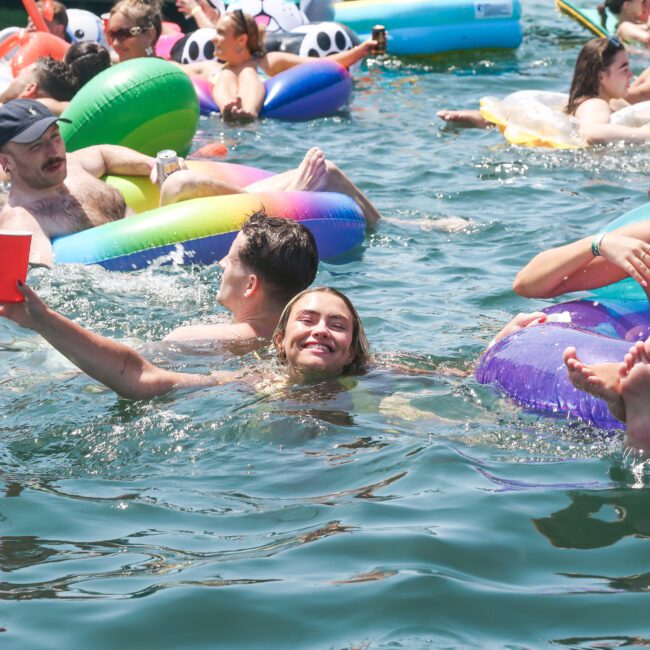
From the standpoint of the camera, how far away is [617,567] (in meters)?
3.24

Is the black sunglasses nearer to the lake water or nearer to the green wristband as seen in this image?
the lake water

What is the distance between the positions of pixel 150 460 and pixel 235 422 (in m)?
0.40

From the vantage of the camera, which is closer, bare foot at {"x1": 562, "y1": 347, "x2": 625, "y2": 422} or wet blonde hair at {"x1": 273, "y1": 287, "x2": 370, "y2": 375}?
bare foot at {"x1": 562, "y1": 347, "x2": 625, "y2": 422}

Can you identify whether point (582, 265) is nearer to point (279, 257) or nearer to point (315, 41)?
point (279, 257)

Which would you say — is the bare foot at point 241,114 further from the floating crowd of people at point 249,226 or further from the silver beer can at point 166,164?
the silver beer can at point 166,164

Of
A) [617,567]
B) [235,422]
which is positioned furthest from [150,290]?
[617,567]

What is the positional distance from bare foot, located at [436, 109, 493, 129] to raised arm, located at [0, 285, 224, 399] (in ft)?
21.2

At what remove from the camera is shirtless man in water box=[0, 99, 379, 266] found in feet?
22.3

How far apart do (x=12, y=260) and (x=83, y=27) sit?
1016 cm

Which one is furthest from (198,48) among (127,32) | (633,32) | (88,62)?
(633,32)

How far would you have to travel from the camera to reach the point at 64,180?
714 cm

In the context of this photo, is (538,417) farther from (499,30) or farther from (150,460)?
(499,30)

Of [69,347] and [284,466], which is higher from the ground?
[69,347]

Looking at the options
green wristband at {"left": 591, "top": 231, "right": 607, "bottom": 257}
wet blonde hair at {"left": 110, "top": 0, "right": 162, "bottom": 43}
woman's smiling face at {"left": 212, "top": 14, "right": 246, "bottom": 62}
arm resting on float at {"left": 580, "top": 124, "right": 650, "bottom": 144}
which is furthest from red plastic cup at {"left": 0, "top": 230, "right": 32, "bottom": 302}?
woman's smiling face at {"left": 212, "top": 14, "right": 246, "bottom": 62}
